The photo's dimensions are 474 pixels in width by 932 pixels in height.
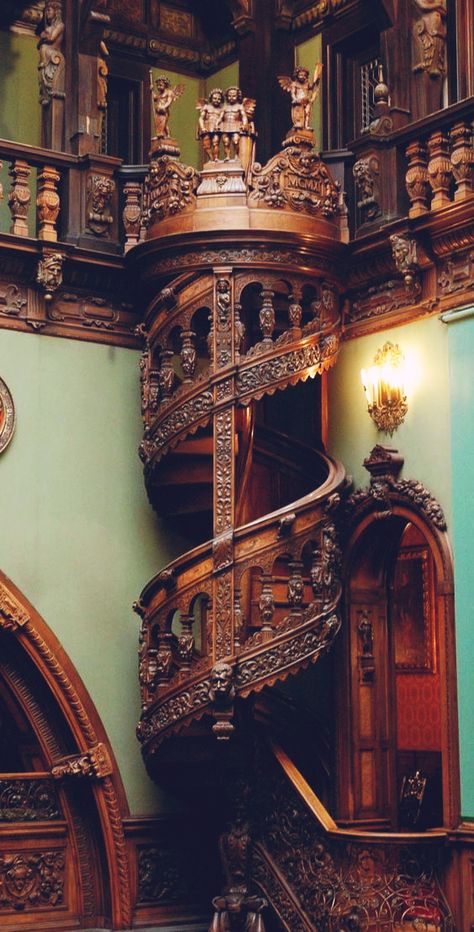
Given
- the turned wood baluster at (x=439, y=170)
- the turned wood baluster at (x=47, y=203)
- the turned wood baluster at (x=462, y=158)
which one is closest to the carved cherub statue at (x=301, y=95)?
the turned wood baluster at (x=439, y=170)

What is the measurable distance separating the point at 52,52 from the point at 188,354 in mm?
2271

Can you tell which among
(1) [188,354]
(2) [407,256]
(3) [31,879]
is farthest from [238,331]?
(3) [31,879]

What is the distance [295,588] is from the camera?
9.25 meters

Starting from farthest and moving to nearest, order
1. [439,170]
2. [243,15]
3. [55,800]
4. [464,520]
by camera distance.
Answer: [243,15] < [55,800] < [439,170] < [464,520]

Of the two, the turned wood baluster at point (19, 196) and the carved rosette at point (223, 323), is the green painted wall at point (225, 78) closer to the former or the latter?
the turned wood baluster at point (19, 196)

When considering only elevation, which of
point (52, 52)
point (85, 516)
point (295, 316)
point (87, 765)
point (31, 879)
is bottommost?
point (31, 879)

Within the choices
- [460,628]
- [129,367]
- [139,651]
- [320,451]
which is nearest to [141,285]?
[129,367]

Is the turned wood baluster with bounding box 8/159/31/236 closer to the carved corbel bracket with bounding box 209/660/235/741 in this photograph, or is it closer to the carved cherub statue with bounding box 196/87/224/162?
the carved cherub statue with bounding box 196/87/224/162

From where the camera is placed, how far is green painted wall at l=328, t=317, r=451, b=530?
9266mm

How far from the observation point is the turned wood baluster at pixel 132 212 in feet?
33.5

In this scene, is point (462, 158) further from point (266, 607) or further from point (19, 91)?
point (19, 91)

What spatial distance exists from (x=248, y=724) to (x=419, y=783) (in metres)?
2.30

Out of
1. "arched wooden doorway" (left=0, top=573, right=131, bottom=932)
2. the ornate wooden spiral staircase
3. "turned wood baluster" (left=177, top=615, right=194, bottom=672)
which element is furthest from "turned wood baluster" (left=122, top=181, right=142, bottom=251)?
"turned wood baluster" (left=177, top=615, right=194, bottom=672)

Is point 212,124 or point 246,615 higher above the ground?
point 212,124
